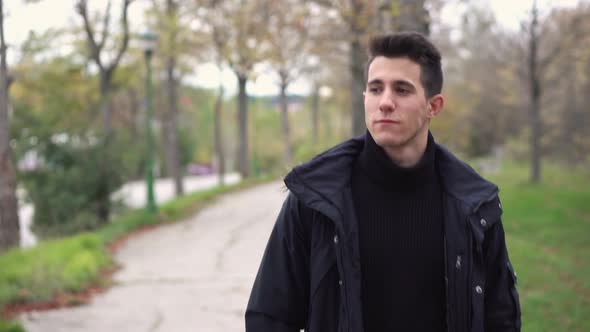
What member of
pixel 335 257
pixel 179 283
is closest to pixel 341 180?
pixel 335 257

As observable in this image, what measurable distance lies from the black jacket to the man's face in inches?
7.9

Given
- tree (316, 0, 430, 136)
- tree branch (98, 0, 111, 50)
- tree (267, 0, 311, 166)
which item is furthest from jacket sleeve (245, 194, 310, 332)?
tree branch (98, 0, 111, 50)

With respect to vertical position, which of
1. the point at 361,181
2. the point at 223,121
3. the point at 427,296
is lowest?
the point at 223,121

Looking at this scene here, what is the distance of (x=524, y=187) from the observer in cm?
1991

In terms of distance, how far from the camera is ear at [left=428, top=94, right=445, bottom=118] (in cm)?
254

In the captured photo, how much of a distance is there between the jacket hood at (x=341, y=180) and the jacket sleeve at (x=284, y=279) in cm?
8

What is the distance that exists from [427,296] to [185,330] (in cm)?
470

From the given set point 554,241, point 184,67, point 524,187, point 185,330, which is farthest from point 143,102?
point 185,330

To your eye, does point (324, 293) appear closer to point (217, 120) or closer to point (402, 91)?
point (402, 91)

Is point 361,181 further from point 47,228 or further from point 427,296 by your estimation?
point 47,228

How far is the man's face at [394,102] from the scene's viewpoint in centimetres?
241

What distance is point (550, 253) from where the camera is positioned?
413 inches

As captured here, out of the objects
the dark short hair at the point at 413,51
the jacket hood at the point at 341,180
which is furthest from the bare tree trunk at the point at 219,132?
the dark short hair at the point at 413,51

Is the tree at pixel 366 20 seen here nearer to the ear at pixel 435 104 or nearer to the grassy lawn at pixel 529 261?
the grassy lawn at pixel 529 261
